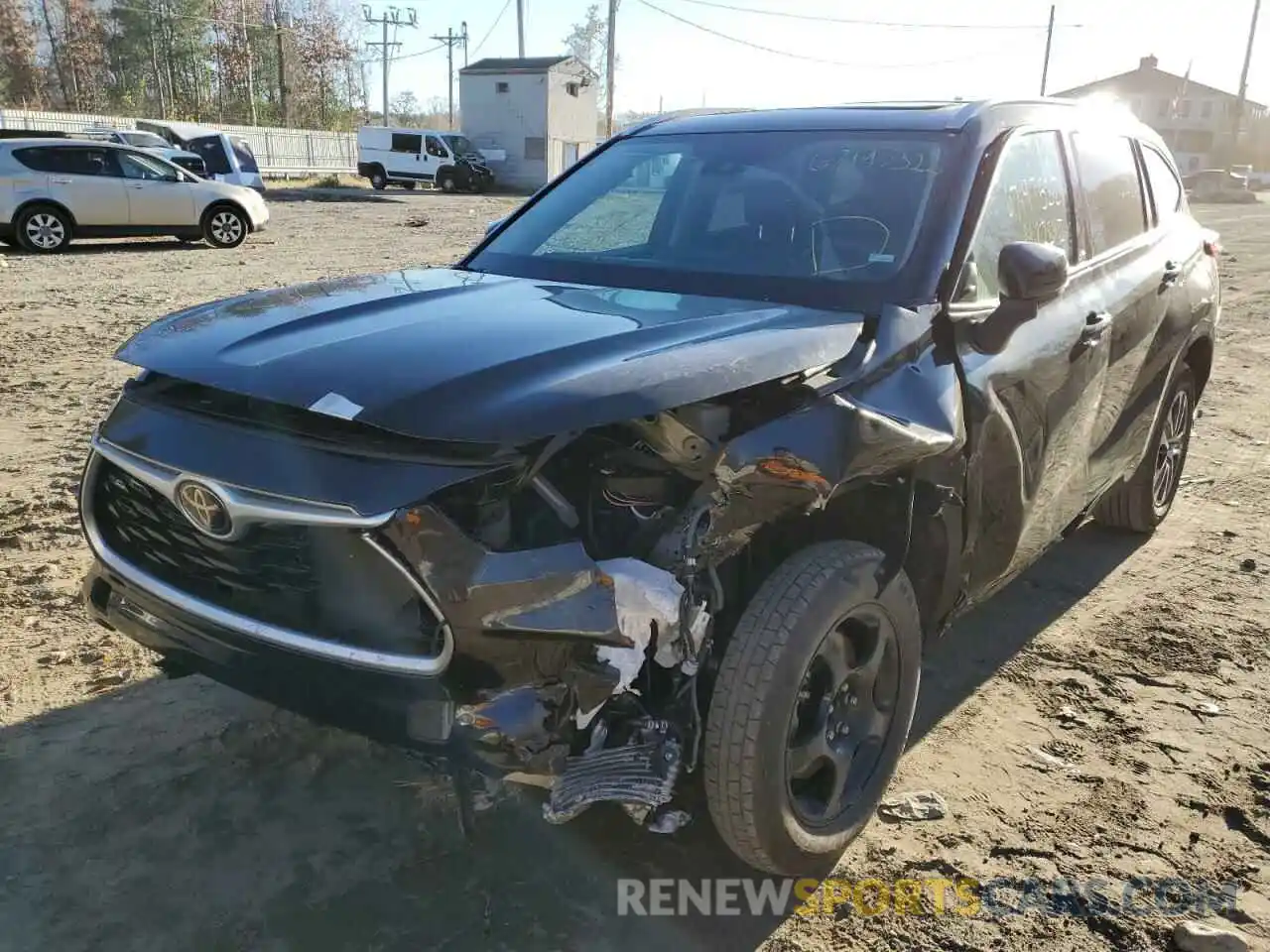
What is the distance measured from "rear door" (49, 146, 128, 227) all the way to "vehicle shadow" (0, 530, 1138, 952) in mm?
14023

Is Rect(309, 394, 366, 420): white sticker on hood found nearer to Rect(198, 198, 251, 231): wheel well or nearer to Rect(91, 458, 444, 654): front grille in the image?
Rect(91, 458, 444, 654): front grille

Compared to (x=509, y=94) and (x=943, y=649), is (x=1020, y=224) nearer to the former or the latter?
(x=943, y=649)

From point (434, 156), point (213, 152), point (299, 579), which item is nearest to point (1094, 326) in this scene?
point (299, 579)

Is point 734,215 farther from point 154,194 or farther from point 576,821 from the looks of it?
point 154,194

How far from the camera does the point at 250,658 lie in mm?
2262

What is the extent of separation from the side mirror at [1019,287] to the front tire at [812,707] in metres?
0.77

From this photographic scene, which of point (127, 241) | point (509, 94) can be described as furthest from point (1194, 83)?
point (127, 241)

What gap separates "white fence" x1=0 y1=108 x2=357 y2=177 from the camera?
3416 cm

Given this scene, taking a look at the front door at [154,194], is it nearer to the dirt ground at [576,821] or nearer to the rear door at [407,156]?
the dirt ground at [576,821]

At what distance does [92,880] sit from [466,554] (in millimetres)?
1379

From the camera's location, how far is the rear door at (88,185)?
14648 millimetres

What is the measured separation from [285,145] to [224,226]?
27907 mm

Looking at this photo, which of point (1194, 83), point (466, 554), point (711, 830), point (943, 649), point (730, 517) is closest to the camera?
point (466, 554)

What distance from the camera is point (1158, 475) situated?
4770 millimetres
